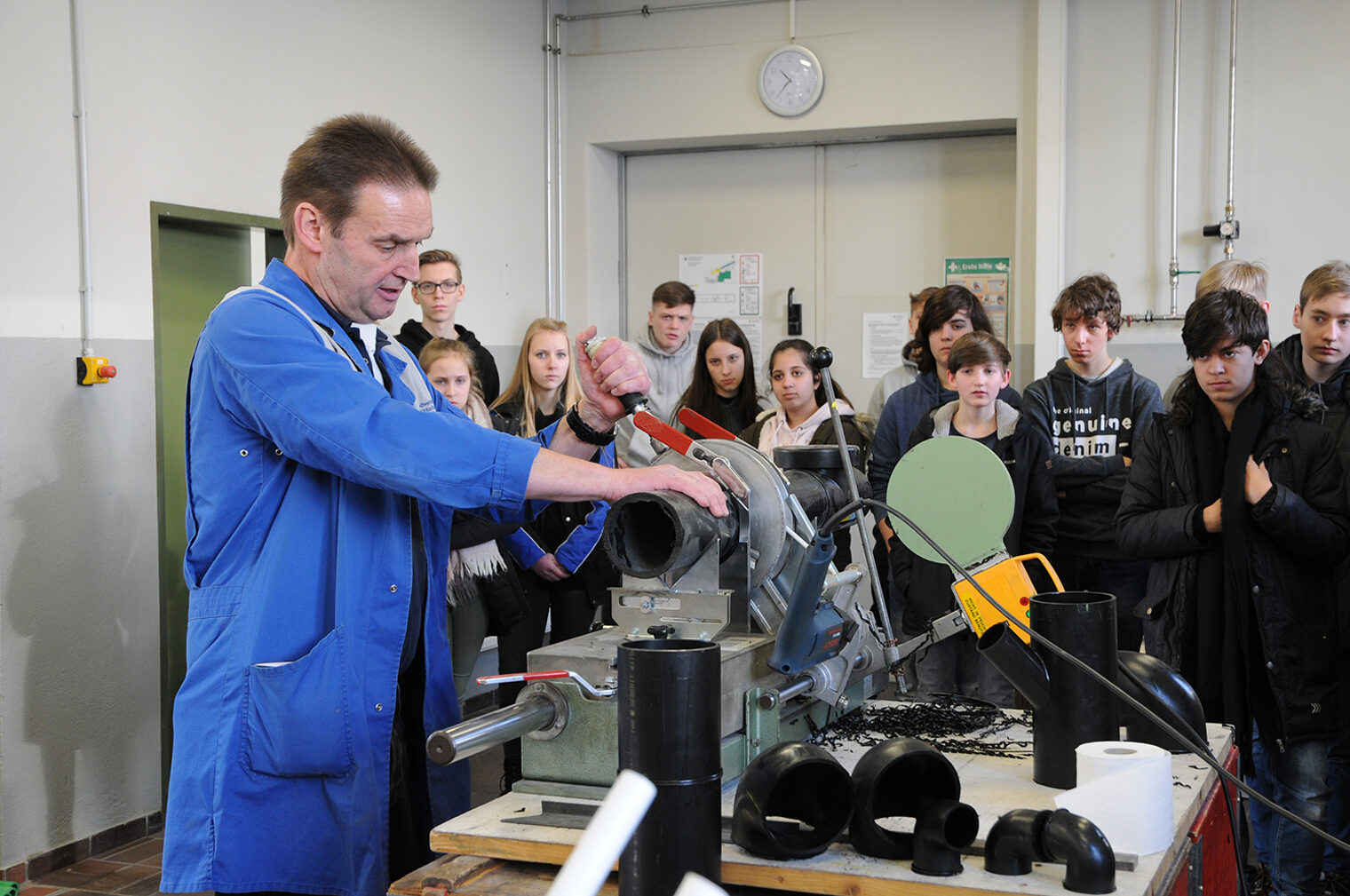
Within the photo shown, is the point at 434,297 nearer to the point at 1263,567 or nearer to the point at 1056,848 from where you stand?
the point at 1263,567

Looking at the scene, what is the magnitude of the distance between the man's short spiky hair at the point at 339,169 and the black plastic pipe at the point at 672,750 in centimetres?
68

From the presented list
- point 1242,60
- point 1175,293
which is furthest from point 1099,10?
point 1175,293

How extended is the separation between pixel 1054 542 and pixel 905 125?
244 cm

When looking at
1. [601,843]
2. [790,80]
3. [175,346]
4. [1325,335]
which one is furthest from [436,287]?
[601,843]

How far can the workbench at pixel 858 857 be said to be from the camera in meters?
1.18

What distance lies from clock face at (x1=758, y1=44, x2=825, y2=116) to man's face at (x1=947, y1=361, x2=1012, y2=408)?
2.35 metres

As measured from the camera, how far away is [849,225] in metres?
5.44

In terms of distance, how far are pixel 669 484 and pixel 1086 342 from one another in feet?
7.93

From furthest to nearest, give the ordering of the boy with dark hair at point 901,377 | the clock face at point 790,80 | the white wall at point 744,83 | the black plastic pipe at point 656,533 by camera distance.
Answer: the clock face at point 790,80
the white wall at point 744,83
the boy with dark hair at point 901,377
the black plastic pipe at point 656,533

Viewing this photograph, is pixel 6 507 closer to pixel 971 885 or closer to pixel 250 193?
pixel 250 193

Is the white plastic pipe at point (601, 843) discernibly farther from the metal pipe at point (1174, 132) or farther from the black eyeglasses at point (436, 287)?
the metal pipe at point (1174, 132)

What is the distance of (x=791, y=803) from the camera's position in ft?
4.16

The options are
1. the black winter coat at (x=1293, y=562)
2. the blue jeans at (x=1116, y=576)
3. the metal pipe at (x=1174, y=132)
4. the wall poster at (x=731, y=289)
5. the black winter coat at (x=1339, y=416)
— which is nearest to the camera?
the black winter coat at (x=1293, y=562)

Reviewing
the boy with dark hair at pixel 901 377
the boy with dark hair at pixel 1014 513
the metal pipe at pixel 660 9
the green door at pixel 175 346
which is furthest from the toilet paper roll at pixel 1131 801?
the metal pipe at pixel 660 9
